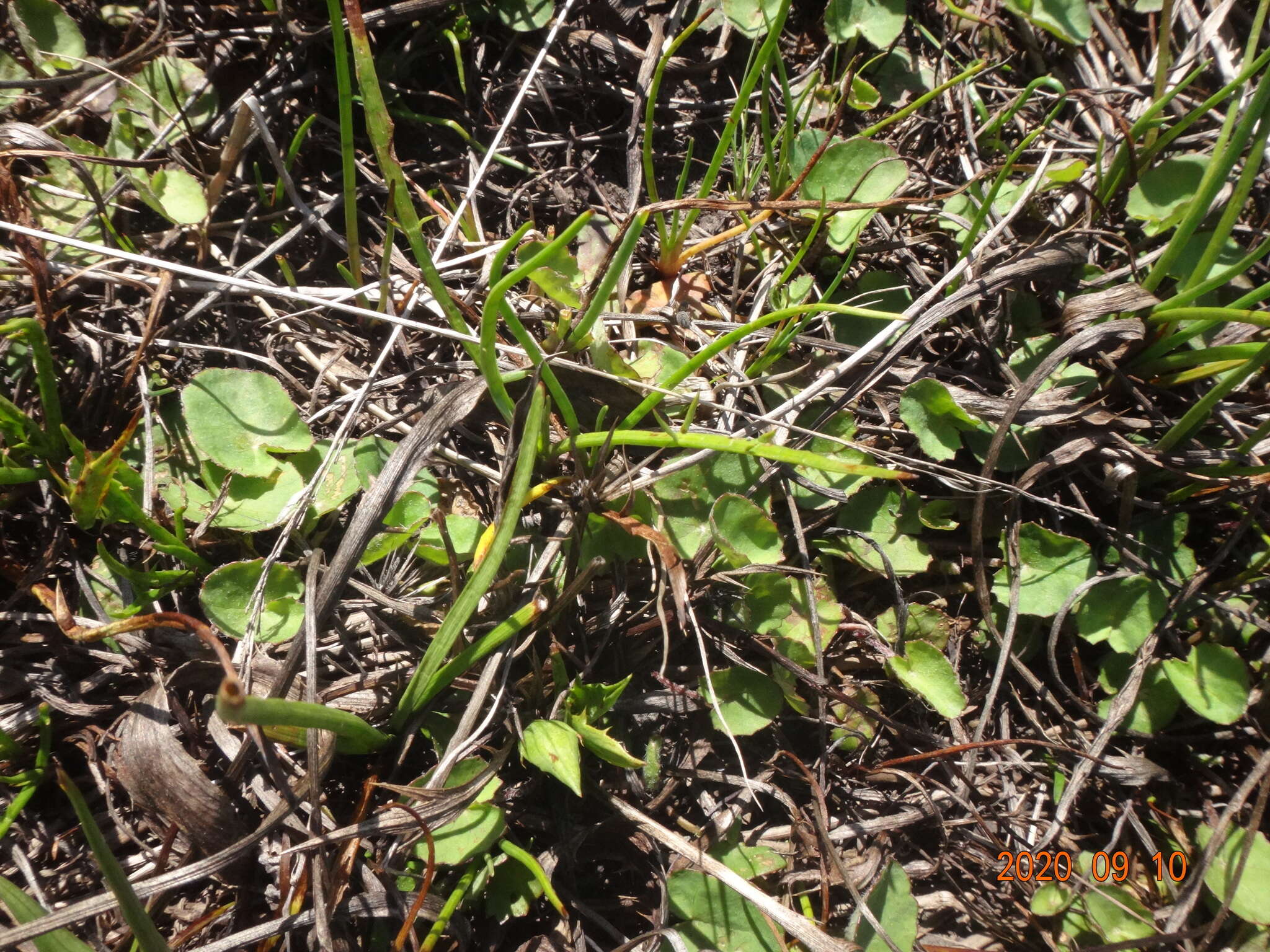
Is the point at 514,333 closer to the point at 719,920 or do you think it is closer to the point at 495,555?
the point at 495,555

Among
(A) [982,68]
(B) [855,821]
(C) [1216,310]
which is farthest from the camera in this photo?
(A) [982,68]

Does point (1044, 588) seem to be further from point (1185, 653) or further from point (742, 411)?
point (742, 411)

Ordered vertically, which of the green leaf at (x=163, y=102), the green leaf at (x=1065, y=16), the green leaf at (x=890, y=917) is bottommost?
the green leaf at (x=890, y=917)

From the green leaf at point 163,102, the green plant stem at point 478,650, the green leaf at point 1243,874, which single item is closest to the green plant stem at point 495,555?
the green plant stem at point 478,650

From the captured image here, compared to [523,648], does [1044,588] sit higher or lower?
higher

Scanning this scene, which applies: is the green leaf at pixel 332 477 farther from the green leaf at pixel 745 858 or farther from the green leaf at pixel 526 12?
the green leaf at pixel 526 12

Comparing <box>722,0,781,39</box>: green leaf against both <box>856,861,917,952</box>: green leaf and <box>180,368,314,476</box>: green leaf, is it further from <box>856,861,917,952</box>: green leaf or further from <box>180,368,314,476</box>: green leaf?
<box>856,861,917,952</box>: green leaf

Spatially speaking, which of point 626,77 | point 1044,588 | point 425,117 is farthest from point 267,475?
point 1044,588

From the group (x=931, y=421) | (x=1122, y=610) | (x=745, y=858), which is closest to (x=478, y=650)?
(x=745, y=858)
